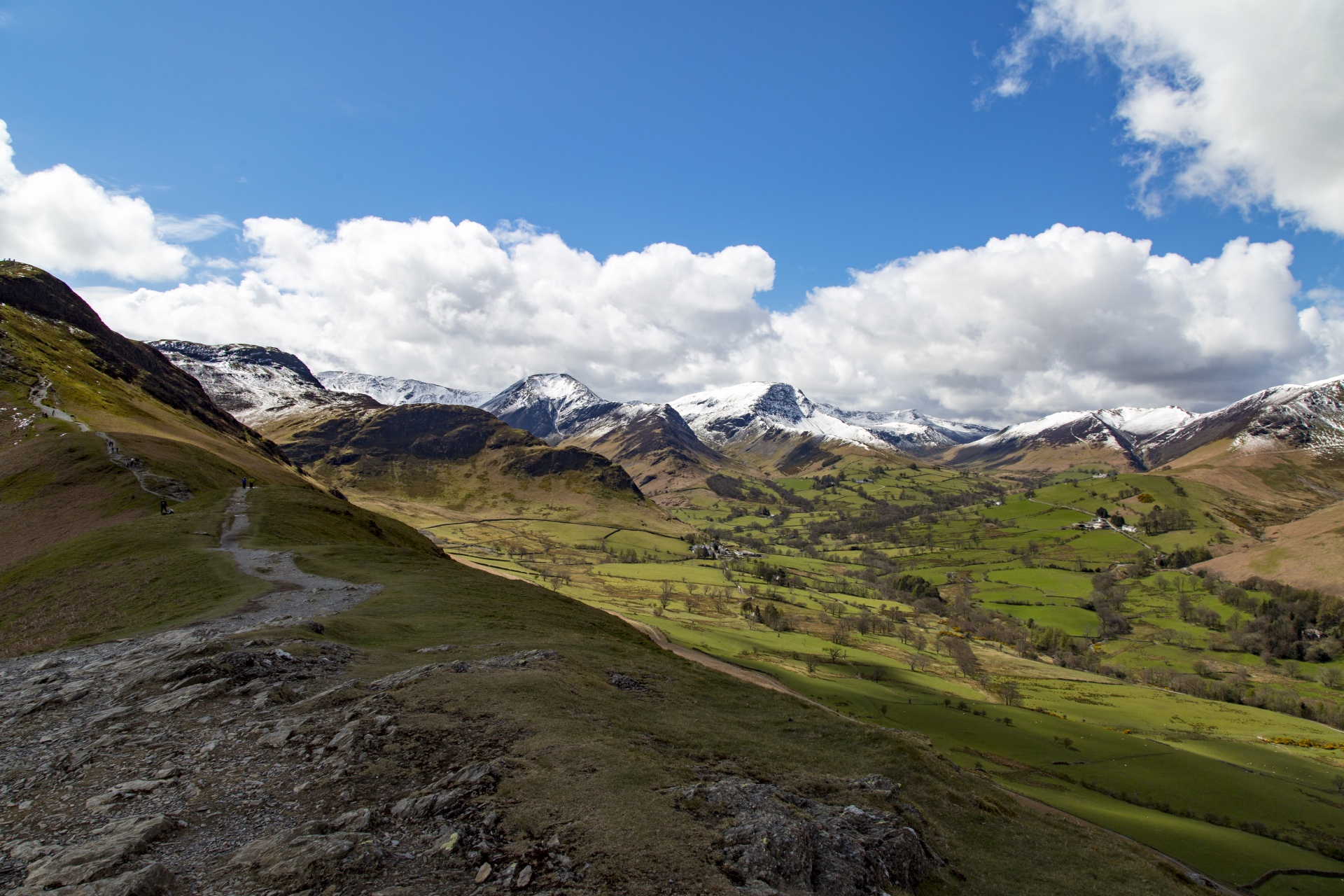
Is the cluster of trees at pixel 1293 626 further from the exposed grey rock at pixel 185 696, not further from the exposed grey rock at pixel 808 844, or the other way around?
the exposed grey rock at pixel 185 696

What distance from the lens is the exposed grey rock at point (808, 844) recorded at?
14328 mm

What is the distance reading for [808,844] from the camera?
15.5 metres

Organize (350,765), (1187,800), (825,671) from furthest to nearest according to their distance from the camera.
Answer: (825,671) → (1187,800) → (350,765)

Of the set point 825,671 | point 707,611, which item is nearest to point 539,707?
point 825,671

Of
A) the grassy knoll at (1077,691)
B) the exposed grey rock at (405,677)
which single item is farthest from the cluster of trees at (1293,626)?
the exposed grey rock at (405,677)

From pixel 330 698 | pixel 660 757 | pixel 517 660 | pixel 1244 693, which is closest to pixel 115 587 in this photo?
pixel 330 698

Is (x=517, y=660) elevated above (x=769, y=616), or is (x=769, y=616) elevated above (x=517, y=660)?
(x=517, y=660)

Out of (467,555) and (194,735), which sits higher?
(194,735)

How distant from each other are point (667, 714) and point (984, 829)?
13.5 m

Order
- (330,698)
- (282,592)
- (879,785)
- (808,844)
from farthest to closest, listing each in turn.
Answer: (282,592)
(879,785)
(330,698)
(808,844)

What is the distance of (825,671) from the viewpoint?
103 metres

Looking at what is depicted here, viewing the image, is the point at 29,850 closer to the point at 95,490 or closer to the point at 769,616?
the point at 95,490

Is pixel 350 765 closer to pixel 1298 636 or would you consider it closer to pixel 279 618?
pixel 279 618

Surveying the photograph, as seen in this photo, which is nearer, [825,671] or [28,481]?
[28,481]
